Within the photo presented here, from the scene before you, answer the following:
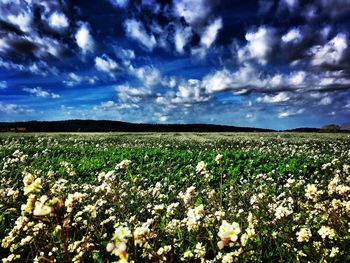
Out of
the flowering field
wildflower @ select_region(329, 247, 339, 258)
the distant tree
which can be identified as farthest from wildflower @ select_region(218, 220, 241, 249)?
the distant tree

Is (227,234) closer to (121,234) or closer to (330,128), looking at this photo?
(121,234)

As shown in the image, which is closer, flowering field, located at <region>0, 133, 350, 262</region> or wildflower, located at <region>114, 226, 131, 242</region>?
wildflower, located at <region>114, 226, 131, 242</region>

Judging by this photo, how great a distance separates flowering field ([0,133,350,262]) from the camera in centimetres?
342

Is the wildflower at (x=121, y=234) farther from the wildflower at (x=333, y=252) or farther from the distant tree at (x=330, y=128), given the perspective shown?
the distant tree at (x=330, y=128)

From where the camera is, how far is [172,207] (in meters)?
4.82

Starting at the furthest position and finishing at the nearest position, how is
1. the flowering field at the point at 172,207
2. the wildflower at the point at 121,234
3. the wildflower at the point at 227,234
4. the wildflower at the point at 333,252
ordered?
the wildflower at the point at 333,252 < the flowering field at the point at 172,207 < the wildflower at the point at 227,234 < the wildflower at the point at 121,234

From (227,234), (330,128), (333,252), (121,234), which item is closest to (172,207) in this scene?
(333,252)

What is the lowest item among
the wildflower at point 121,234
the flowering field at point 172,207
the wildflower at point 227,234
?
the flowering field at point 172,207

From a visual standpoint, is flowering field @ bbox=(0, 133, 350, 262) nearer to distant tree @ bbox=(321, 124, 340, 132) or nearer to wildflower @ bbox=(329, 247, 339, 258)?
wildflower @ bbox=(329, 247, 339, 258)

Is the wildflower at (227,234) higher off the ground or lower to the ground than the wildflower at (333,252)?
higher

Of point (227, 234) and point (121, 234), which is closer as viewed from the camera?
point (121, 234)

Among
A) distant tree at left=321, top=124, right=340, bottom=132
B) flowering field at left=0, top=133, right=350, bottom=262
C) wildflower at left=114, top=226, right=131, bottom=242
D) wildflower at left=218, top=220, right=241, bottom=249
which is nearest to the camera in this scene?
wildflower at left=114, top=226, right=131, bottom=242

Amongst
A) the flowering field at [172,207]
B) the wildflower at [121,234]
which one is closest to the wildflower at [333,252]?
the flowering field at [172,207]

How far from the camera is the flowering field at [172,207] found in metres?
3.42
